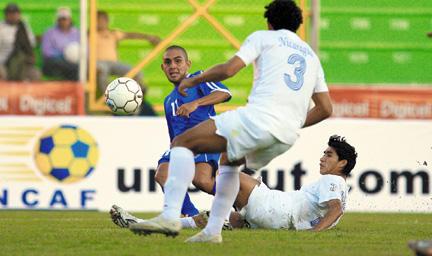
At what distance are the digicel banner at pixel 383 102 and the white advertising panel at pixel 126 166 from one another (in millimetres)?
1476

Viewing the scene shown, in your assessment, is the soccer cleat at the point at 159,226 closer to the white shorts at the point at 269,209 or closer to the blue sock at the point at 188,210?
the white shorts at the point at 269,209

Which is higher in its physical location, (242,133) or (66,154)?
(242,133)

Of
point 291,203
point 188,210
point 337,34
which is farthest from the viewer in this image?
point 337,34

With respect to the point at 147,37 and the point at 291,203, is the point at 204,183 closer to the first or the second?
the point at 291,203

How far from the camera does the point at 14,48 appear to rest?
61.3ft

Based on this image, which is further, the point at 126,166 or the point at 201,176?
the point at 126,166

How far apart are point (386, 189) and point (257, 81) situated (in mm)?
8203

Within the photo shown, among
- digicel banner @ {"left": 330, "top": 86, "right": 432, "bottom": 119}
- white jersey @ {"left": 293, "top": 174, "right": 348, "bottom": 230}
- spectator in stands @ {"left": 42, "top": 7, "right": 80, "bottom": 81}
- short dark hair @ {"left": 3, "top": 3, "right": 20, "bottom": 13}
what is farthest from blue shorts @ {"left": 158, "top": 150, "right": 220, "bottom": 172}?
short dark hair @ {"left": 3, "top": 3, "right": 20, "bottom": 13}

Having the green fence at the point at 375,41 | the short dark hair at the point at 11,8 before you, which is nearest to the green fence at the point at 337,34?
the green fence at the point at 375,41

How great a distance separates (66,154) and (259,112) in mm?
8052

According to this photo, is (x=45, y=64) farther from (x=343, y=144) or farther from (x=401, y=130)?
(x=343, y=144)

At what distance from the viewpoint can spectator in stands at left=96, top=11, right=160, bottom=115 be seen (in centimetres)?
1897

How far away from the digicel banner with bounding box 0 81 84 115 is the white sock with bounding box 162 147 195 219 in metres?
9.20

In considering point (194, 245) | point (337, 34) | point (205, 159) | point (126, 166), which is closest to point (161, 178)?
point (205, 159)
